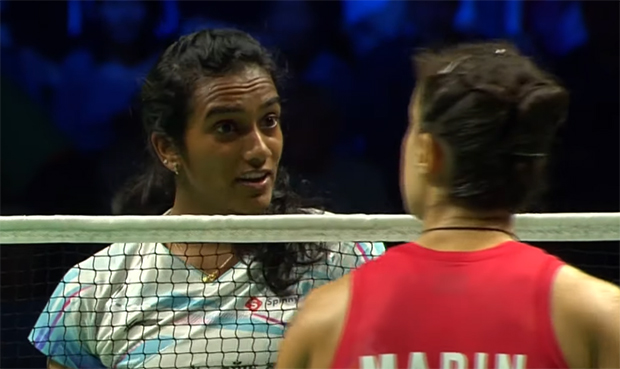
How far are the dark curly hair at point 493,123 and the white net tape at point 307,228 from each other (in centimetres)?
73

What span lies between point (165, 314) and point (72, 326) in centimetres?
17

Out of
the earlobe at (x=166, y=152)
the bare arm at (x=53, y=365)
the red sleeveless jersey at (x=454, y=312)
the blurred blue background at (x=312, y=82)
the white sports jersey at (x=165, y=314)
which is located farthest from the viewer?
the blurred blue background at (x=312, y=82)

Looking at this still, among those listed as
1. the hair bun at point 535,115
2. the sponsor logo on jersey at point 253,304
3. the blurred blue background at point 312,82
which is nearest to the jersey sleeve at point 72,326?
the sponsor logo on jersey at point 253,304

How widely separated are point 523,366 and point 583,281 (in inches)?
4.1

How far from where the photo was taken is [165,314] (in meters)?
1.86

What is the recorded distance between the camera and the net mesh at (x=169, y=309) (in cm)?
183

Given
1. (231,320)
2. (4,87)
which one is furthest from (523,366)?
(4,87)

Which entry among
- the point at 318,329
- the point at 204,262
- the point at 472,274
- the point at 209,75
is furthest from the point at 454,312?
the point at 209,75

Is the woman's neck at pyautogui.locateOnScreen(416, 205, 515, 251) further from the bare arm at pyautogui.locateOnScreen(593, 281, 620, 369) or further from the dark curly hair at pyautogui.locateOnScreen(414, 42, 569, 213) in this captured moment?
the bare arm at pyautogui.locateOnScreen(593, 281, 620, 369)

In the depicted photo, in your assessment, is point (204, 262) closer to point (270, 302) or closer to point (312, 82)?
point (270, 302)

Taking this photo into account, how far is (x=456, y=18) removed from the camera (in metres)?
3.73

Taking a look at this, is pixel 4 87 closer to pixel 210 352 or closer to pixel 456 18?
pixel 456 18

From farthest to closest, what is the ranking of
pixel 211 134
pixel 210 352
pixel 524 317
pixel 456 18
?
pixel 456 18
pixel 211 134
pixel 210 352
pixel 524 317

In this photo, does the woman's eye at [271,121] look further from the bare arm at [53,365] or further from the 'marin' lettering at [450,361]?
the 'marin' lettering at [450,361]
